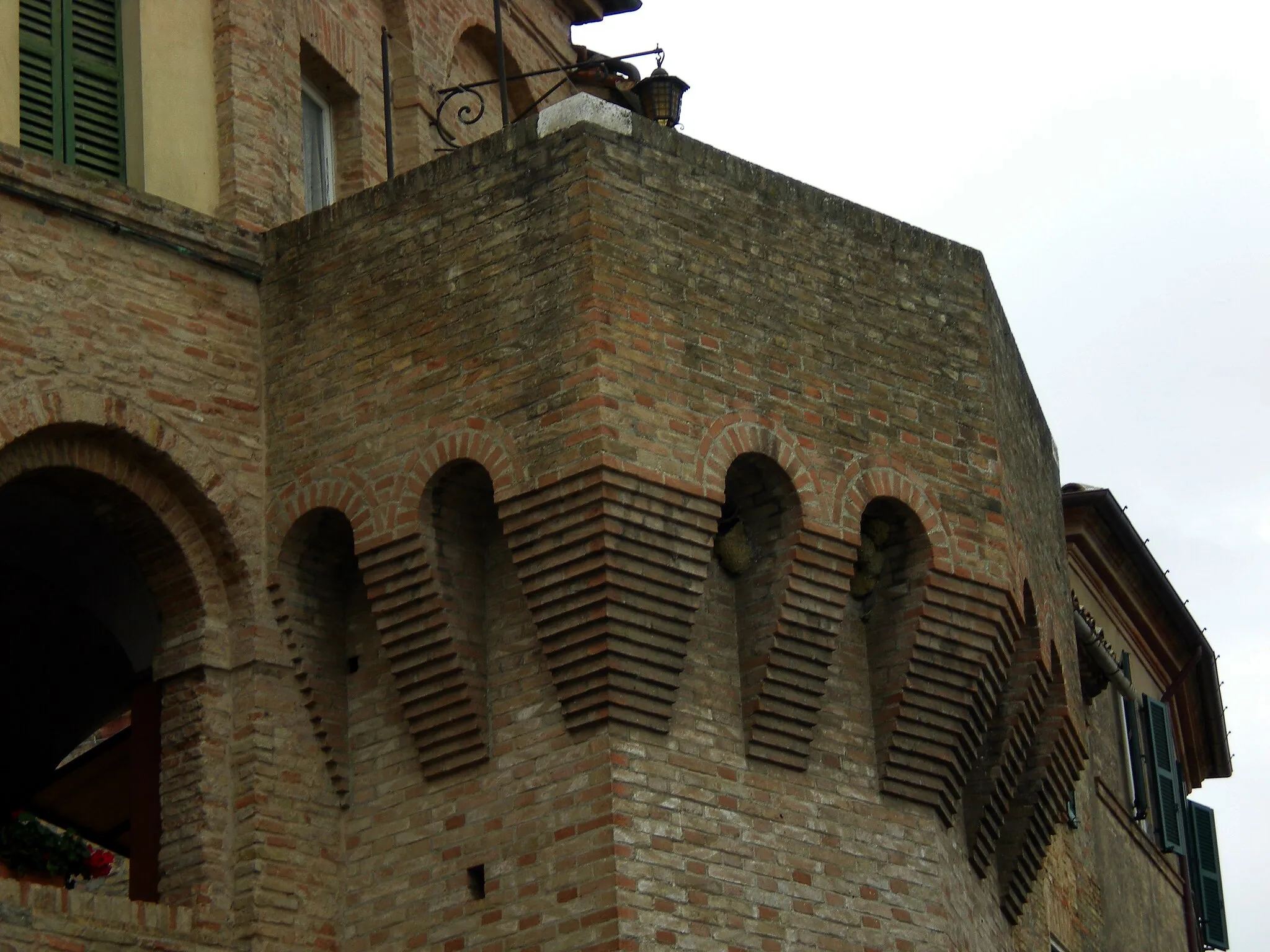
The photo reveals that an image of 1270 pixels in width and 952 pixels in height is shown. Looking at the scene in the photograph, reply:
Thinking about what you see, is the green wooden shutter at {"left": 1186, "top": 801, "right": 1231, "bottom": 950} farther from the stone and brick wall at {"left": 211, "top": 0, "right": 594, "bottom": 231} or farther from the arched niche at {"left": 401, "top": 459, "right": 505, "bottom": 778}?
the arched niche at {"left": 401, "top": 459, "right": 505, "bottom": 778}

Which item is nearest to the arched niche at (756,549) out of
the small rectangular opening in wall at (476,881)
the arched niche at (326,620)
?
the small rectangular opening in wall at (476,881)

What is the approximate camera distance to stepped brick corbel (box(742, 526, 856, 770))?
13820 millimetres

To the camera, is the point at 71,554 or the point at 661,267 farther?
the point at 71,554

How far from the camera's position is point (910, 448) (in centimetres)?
1464

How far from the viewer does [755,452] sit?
1408 cm

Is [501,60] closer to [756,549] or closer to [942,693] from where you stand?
[756,549]

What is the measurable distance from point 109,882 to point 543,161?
5804mm

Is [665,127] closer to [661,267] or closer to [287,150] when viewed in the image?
[661,267]

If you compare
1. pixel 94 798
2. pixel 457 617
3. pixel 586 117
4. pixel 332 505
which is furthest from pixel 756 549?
pixel 94 798

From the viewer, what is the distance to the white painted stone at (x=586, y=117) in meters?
14.3

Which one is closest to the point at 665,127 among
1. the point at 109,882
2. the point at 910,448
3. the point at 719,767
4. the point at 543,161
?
the point at 543,161

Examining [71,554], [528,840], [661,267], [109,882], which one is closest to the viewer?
[528,840]

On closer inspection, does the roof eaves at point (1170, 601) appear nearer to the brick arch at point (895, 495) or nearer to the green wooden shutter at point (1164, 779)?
the green wooden shutter at point (1164, 779)

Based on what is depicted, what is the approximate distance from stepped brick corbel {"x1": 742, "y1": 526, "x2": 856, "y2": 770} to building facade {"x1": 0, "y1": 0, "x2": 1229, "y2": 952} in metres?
0.02
